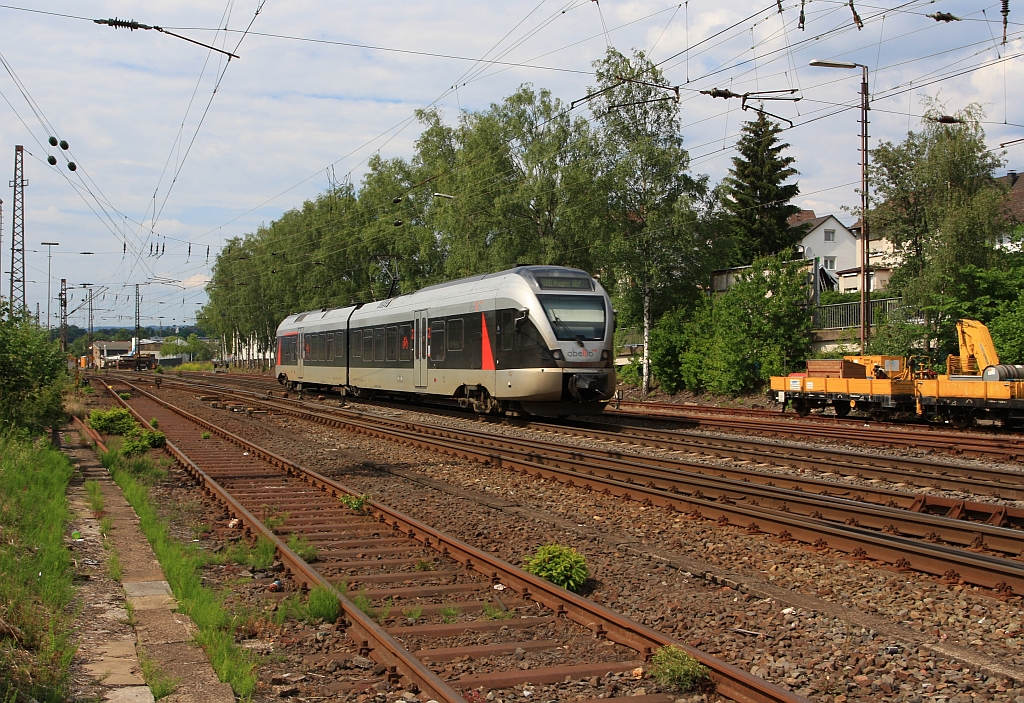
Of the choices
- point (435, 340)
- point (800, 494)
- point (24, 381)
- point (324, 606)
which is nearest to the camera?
point (324, 606)

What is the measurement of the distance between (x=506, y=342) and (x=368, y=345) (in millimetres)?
10172

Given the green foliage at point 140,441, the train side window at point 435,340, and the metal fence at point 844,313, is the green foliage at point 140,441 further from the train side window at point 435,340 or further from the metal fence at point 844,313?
→ the metal fence at point 844,313

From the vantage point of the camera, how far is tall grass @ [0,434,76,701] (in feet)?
15.4

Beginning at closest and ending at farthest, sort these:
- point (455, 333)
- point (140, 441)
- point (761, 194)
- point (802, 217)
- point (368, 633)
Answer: point (368, 633) < point (140, 441) < point (455, 333) < point (761, 194) < point (802, 217)

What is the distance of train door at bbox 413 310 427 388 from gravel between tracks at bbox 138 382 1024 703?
12701 mm

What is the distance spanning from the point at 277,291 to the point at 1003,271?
57.7 metres

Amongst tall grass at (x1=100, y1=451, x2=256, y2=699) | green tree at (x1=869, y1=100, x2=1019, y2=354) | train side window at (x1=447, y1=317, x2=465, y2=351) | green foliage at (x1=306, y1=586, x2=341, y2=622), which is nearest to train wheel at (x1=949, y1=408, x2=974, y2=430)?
green tree at (x1=869, y1=100, x2=1019, y2=354)

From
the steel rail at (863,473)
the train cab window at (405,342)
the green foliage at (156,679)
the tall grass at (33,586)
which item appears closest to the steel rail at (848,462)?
the steel rail at (863,473)

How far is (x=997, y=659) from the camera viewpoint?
5.42 metres

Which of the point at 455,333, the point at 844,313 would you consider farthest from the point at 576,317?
the point at 844,313

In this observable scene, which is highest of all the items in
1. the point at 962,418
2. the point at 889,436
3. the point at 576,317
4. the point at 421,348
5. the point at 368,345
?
the point at 576,317

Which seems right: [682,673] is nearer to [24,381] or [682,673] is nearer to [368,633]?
[368,633]

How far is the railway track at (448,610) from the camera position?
513cm

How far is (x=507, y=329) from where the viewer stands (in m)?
19.9
